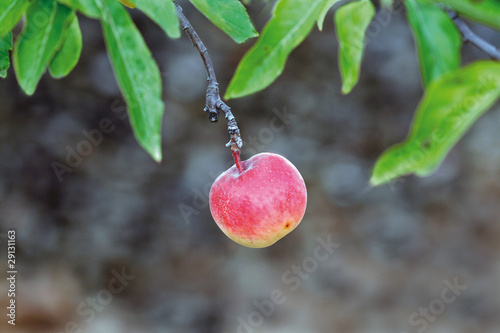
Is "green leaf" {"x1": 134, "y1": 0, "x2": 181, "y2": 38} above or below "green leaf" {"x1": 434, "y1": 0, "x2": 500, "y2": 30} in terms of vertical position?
above

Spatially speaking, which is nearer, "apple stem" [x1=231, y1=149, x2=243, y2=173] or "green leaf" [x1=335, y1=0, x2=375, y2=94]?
"green leaf" [x1=335, y1=0, x2=375, y2=94]

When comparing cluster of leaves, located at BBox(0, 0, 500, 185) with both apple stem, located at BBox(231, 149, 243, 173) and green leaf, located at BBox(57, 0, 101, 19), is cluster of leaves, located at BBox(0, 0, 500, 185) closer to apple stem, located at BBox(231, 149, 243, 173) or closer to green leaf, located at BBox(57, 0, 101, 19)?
A: green leaf, located at BBox(57, 0, 101, 19)

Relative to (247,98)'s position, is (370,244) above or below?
below

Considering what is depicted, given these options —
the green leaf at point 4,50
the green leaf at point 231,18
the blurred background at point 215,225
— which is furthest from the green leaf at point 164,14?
the blurred background at point 215,225

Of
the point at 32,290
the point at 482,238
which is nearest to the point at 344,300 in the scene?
the point at 482,238

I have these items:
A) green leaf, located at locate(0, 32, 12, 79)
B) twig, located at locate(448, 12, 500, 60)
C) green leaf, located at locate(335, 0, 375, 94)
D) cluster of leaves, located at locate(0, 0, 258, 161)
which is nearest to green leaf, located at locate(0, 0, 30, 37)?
cluster of leaves, located at locate(0, 0, 258, 161)

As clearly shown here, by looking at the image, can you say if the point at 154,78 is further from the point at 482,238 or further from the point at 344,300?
the point at 482,238
